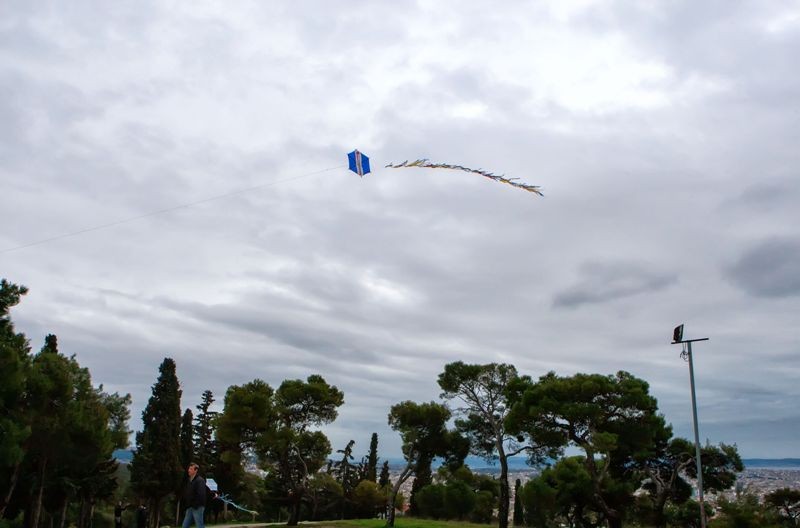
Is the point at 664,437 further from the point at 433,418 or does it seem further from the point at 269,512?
the point at 269,512

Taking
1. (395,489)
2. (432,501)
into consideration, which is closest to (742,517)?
(395,489)

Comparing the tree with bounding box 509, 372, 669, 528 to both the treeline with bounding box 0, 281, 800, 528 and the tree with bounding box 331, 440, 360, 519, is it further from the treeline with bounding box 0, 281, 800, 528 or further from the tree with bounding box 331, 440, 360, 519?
the tree with bounding box 331, 440, 360, 519

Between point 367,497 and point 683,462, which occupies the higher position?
point 683,462

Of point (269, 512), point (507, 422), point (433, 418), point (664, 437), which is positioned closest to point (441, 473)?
point (433, 418)

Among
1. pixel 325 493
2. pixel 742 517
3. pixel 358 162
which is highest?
pixel 358 162

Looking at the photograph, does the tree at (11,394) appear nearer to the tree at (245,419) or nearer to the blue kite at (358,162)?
the tree at (245,419)

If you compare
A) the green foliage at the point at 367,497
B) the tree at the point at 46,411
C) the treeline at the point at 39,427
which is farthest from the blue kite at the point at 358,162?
the green foliage at the point at 367,497

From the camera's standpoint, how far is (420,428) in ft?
139

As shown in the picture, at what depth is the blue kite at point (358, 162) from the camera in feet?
55.9

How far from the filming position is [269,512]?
6038 centimetres

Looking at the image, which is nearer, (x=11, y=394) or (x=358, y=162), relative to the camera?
(x=358, y=162)

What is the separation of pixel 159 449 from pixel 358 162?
111 ft

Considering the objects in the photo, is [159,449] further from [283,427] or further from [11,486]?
[11,486]

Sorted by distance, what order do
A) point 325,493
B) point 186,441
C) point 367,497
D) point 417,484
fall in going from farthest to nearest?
point 417,484, point 325,493, point 367,497, point 186,441
